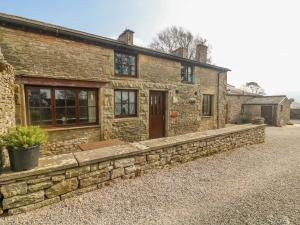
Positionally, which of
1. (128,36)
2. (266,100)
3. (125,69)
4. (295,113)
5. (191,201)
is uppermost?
(128,36)

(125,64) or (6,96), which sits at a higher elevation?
(125,64)

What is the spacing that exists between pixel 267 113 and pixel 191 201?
17166mm

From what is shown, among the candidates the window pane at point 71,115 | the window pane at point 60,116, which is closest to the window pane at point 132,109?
the window pane at point 71,115

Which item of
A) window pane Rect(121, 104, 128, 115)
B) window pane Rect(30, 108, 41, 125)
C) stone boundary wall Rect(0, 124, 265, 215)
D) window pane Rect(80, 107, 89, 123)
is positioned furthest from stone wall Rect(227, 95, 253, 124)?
window pane Rect(30, 108, 41, 125)

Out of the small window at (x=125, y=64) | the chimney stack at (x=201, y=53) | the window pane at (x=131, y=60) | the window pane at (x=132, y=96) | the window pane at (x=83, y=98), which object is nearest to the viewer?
the window pane at (x=83, y=98)

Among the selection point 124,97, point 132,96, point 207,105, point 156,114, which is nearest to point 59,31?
point 124,97

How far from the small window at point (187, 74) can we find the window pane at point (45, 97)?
667cm

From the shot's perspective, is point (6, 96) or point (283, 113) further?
point (283, 113)

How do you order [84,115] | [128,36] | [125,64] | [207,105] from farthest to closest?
[207,105] → [128,36] → [125,64] → [84,115]

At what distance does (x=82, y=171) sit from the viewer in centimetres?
302

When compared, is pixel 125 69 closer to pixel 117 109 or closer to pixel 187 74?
pixel 117 109

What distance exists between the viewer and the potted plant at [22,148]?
2516 millimetres

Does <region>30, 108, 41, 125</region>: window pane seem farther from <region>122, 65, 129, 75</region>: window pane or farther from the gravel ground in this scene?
the gravel ground

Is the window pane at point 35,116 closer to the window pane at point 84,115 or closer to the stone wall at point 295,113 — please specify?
the window pane at point 84,115
